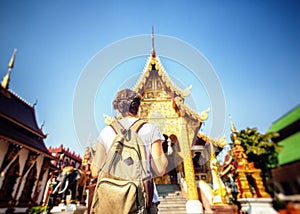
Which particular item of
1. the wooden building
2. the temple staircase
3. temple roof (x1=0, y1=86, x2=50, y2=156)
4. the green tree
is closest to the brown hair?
temple roof (x1=0, y1=86, x2=50, y2=156)

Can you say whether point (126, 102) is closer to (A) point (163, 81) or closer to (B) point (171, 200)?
(B) point (171, 200)

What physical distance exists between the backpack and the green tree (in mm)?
817

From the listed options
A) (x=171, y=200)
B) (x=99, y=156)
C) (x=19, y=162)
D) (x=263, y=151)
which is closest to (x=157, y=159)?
(x=99, y=156)

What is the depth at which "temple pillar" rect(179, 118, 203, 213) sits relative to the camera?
5152 millimetres

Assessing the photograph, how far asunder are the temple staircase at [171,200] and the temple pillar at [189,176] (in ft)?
1.20

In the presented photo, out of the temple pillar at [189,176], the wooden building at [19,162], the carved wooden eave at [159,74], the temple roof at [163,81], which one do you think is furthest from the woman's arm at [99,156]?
the carved wooden eave at [159,74]

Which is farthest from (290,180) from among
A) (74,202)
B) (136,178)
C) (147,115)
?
(147,115)

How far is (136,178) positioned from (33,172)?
9556 millimetres

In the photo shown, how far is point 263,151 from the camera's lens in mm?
955

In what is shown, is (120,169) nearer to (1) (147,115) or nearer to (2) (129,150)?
(2) (129,150)

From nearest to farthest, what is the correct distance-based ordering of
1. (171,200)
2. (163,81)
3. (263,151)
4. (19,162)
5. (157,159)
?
1. (263,151)
2. (157,159)
3. (171,200)
4. (19,162)
5. (163,81)

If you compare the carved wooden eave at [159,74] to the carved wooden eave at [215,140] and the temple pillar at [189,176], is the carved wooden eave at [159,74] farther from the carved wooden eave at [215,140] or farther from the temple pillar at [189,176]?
the carved wooden eave at [215,140]

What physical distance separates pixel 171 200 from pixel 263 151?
596cm

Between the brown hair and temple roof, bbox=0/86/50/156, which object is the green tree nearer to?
the brown hair
